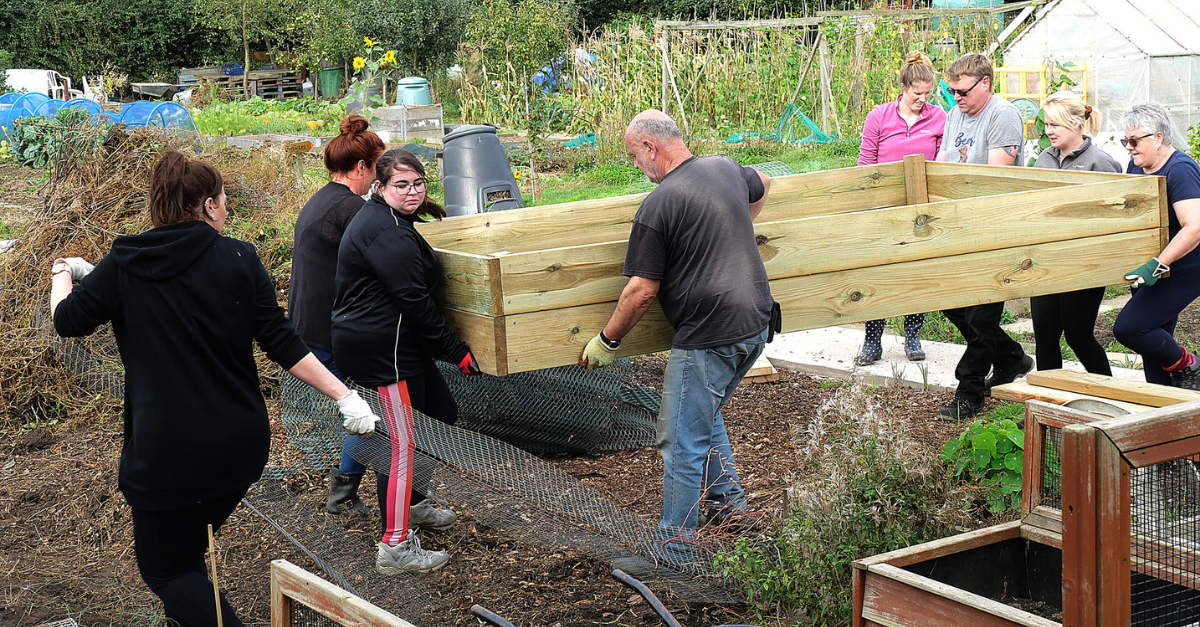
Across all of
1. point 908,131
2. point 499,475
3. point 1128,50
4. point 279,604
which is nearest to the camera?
point 279,604

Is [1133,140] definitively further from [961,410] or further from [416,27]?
[416,27]

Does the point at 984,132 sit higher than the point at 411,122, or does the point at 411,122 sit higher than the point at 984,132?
the point at 411,122

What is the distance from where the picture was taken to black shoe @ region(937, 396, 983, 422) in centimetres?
501

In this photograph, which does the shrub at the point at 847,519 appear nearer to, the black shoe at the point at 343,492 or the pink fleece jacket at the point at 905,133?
the black shoe at the point at 343,492

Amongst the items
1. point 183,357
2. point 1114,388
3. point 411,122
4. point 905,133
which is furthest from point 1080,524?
point 411,122

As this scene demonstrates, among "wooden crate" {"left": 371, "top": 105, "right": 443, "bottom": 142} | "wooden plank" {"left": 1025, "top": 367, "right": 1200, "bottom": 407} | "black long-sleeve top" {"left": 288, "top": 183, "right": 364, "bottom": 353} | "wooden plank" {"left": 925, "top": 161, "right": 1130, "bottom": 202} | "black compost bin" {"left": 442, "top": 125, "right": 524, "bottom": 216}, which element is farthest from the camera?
"wooden crate" {"left": 371, "top": 105, "right": 443, "bottom": 142}

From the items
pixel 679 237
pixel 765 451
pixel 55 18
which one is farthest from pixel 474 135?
pixel 55 18

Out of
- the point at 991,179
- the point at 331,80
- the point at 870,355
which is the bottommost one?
the point at 870,355

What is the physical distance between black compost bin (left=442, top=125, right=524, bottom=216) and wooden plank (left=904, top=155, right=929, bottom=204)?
8.57 ft

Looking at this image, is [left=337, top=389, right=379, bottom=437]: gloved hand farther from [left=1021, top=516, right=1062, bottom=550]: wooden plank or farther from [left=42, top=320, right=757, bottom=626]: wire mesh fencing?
[left=1021, top=516, right=1062, bottom=550]: wooden plank

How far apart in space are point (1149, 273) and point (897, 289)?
3.60 feet

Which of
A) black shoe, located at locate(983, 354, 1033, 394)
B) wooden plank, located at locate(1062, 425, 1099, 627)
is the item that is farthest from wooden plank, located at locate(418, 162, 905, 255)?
wooden plank, located at locate(1062, 425, 1099, 627)

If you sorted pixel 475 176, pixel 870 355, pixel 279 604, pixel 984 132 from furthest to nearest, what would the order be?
pixel 475 176 < pixel 870 355 < pixel 984 132 < pixel 279 604

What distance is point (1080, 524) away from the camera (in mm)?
1847
